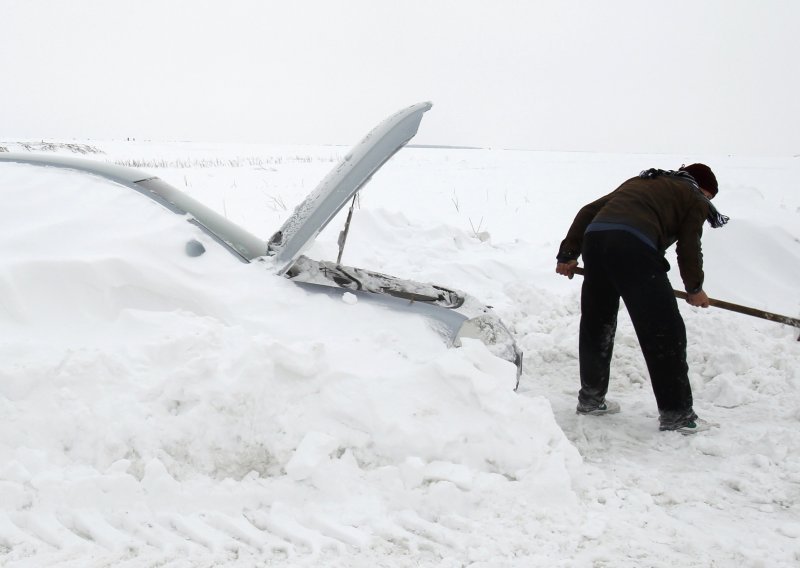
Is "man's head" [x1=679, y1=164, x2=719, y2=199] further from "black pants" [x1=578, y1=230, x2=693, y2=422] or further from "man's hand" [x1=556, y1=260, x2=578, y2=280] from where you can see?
"man's hand" [x1=556, y1=260, x2=578, y2=280]

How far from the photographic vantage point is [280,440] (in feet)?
7.48

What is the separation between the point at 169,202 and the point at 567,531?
7.92ft

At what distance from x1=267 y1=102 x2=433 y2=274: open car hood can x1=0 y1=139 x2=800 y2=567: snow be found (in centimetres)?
30

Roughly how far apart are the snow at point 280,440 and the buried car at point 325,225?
0.09 metres

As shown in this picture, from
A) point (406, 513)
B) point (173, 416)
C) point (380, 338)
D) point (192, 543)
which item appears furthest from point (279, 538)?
point (380, 338)

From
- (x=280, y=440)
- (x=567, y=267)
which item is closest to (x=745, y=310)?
(x=567, y=267)

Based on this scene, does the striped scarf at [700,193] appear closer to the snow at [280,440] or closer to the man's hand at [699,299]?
the man's hand at [699,299]

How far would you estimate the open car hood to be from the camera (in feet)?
9.26

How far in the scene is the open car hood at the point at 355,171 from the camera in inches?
111

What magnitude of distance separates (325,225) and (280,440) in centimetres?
105

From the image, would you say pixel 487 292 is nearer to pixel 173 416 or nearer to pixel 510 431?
pixel 510 431

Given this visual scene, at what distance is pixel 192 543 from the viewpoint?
1.96 metres

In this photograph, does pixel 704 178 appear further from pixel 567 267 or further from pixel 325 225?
pixel 325 225

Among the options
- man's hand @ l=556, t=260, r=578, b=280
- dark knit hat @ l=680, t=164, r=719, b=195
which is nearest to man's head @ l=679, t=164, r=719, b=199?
dark knit hat @ l=680, t=164, r=719, b=195
